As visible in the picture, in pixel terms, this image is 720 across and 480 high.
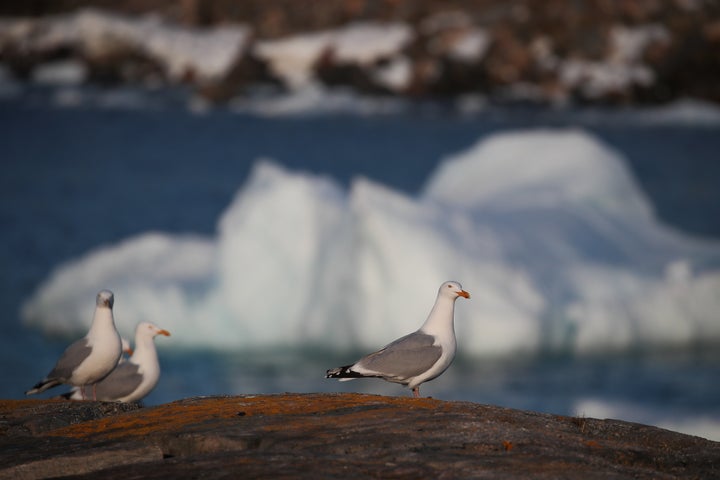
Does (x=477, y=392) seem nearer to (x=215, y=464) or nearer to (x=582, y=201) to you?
(x=582, y=201)

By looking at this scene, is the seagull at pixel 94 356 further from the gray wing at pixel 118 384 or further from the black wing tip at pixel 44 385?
the gray wing at pixel 118 384

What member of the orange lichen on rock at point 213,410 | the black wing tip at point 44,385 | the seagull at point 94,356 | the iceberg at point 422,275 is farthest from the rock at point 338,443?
the iceberg at point 422,275

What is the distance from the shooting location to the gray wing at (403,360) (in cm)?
688

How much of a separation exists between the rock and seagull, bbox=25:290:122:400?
179cm

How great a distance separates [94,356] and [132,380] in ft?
2.87

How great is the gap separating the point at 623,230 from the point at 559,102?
2166 inches

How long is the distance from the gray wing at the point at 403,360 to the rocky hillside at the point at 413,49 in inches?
2614

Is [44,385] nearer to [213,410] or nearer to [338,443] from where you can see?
[213,410]

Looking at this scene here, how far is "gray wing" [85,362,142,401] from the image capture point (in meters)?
8.29

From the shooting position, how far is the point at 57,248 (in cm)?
3372

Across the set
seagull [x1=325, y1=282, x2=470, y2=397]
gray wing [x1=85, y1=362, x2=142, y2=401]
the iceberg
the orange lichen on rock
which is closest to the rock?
the orange lichen on rock

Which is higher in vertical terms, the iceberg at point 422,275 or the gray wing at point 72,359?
the iceberg at point 422,275

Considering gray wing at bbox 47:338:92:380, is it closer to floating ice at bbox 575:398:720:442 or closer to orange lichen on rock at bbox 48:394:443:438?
orange lichen on rock at bbox 48:394:443:438

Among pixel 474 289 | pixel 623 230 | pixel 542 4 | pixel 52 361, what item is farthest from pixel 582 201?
pixel 542 4
